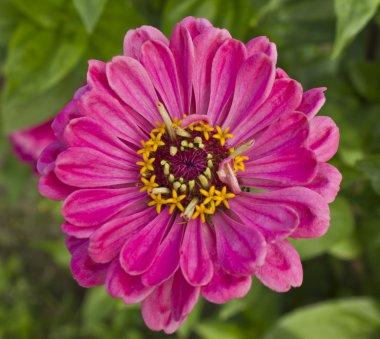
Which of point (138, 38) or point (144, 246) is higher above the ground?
point (138, 38)

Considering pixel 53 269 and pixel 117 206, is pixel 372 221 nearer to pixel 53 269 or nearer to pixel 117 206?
pixel 117 206

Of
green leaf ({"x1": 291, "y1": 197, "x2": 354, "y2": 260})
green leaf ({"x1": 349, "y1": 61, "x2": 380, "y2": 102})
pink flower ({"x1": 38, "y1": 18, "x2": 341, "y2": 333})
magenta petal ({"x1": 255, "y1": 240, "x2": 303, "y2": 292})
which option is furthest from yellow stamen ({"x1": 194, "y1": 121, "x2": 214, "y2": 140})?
Result: green leaf ({"x1": 349, "y1": 61, "x2": 380, "y2": 102})

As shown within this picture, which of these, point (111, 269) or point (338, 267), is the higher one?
point (111, 269)

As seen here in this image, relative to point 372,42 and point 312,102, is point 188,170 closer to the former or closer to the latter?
point 312,102

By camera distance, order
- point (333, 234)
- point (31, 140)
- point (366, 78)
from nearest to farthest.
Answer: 1. point (333, 234)
2. point (366, 78)
3. point (31, 140)

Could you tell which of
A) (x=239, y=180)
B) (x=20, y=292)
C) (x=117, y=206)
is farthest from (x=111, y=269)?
(x=20, y=292)

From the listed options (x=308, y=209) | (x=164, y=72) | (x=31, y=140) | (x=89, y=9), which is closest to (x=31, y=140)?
(x=31, y=140)
